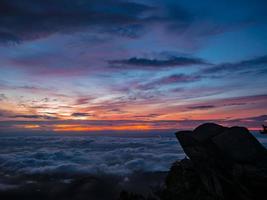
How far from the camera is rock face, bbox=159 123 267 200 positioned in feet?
78.3

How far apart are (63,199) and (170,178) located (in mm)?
65461

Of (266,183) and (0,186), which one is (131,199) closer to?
(266,183)

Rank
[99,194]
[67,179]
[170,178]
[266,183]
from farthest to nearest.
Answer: [67,179]
[99,194]
[170,178]
[266,183]

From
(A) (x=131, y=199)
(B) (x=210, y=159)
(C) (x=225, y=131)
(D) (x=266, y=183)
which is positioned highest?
(C) (x=225, y=131)

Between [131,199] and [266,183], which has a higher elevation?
[266,183]

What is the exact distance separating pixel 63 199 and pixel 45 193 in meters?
12.2

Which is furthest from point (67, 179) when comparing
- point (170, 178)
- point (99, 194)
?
point (170, 178)

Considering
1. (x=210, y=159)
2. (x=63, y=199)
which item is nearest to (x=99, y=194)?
(x=63, y=199)

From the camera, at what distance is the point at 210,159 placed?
26688 mm

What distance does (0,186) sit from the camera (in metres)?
106

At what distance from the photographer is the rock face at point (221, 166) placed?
23875 mm

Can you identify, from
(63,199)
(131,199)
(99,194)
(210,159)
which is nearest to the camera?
(210,159)

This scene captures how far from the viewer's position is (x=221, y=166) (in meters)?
26.3

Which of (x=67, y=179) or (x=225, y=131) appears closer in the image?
(x=225, y=131)
